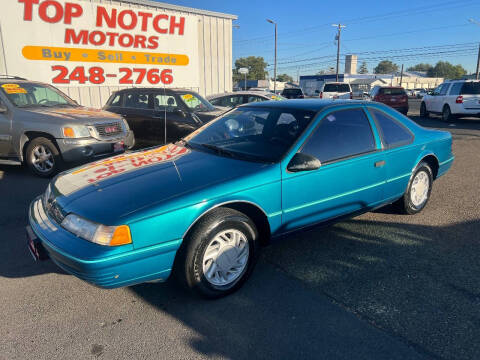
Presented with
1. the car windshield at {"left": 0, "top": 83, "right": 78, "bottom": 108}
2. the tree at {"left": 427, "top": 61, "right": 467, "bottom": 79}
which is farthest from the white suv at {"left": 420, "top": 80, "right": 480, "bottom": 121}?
the tree at {"left": 427, "top": 61, "right": 467, "bottom": 79}

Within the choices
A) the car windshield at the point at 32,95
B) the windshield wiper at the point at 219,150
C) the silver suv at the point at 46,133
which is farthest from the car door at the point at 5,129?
the windshield wiper at the point at 219,150

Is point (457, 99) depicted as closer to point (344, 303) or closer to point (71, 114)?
point (71, 114)

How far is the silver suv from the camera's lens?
20.5ft

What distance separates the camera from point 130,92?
9.12 m

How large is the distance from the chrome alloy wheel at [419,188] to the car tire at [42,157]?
17.9ft

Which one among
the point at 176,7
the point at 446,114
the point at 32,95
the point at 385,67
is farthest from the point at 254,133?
the point at 385,67

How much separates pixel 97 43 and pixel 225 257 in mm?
11178

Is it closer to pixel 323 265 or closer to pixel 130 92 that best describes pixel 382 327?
pixel 323 265

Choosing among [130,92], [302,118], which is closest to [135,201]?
[302,118]

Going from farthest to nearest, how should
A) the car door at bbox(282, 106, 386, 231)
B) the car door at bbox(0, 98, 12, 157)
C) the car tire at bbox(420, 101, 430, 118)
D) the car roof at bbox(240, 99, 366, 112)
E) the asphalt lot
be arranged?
the car tire at bbox(420, 101, 430, 118) → the car door at bbox(0, 98, 12, 157) → the car roof at bbox(240, 99, 366, 112) → the car door at bbox(282, 106, 386, 231) → the asphalt lot

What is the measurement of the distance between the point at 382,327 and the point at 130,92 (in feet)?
26.7

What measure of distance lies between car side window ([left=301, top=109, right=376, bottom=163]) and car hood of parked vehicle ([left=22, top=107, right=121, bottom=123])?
4.52 metres

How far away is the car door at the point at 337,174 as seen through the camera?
3.23 m

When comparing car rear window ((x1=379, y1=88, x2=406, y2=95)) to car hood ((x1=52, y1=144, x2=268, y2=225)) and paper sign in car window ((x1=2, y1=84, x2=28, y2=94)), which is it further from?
car hood ((x1=52, y1=144, x2=268, y2=225))
